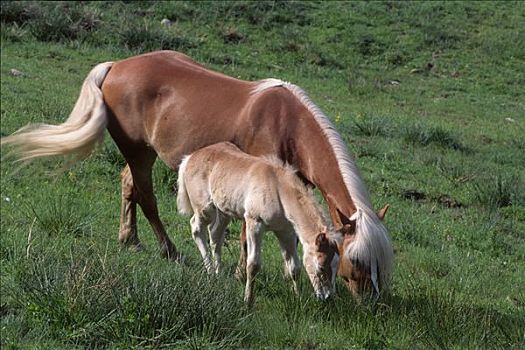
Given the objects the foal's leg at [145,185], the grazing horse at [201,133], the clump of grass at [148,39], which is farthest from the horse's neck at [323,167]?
the clump of grass at [148,39]

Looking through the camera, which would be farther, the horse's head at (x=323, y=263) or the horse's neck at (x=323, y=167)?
the horse's neck at (x=323, y=167)

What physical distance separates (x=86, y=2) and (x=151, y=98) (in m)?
10.2

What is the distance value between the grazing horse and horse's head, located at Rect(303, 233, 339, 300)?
144 mm

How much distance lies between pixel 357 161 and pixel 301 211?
16.2ft

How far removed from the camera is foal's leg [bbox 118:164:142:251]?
26.3 feet

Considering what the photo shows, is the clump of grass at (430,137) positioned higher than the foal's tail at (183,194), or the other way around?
the foal's tail at (183,194)

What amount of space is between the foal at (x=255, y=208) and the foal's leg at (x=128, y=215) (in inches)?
39.1

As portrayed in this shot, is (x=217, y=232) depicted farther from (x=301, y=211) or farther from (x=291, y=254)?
(x=301, y=211)

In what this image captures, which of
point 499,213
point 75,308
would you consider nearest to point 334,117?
point 499,213

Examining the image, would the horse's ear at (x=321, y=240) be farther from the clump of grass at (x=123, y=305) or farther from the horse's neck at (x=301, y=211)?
the clump of grass at (x=123, y=305)

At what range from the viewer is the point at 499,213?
9891 mm

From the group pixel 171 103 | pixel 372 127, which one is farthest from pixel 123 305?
pixel 372 127

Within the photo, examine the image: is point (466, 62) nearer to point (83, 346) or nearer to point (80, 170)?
point (80, 170)

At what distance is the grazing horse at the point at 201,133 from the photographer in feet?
20.3
